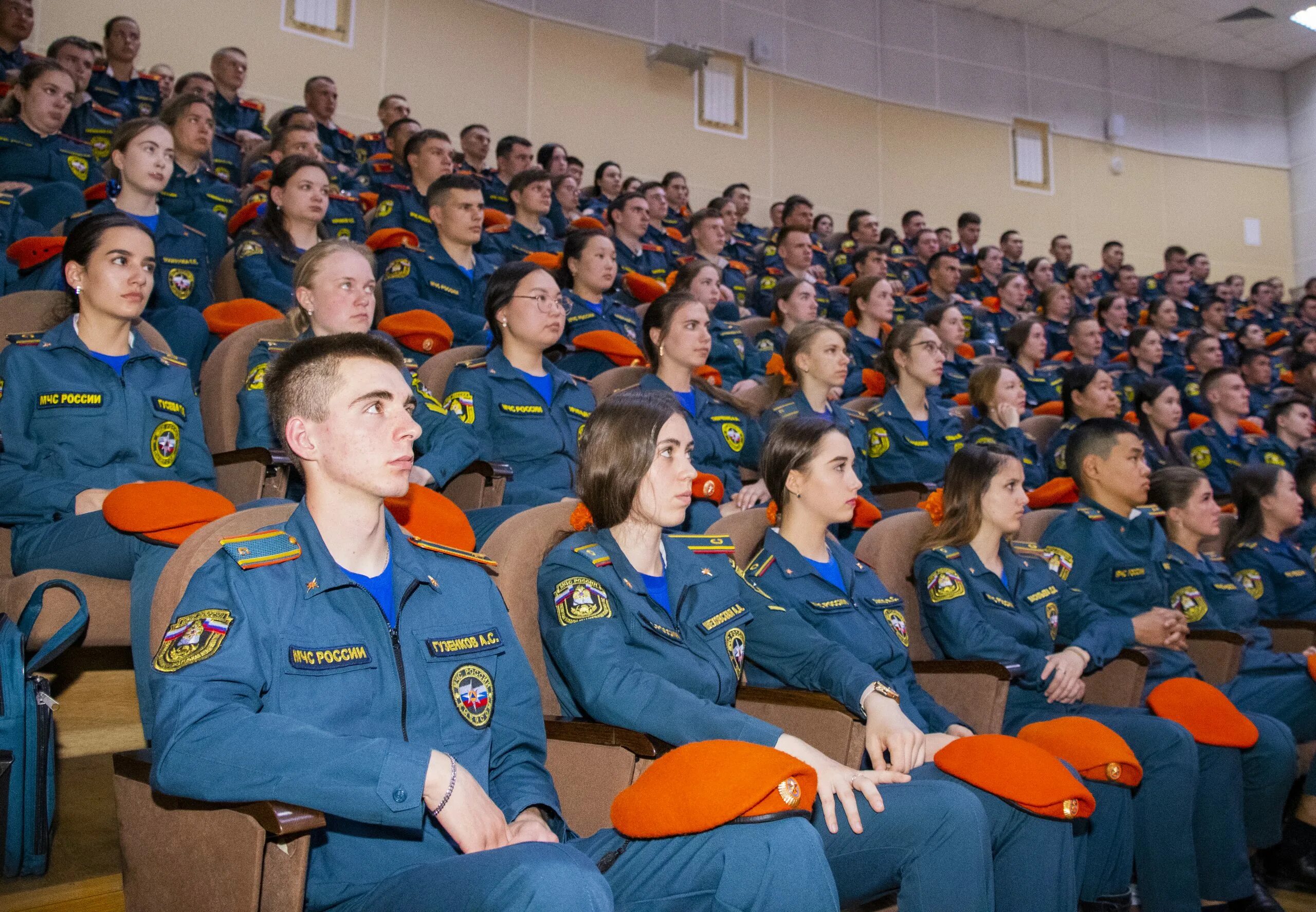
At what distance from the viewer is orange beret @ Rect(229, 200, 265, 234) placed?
362 centimetres

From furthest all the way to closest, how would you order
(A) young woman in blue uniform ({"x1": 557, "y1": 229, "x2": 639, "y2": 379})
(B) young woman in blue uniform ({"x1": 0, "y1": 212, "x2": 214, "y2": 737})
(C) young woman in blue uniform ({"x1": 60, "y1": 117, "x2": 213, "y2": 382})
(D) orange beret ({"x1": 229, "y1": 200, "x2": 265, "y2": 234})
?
(A) young woman in blue uniform ({"x1": 557, "y1": 229, "x2": 639, "y2": 379}) < (D) orange beret ({"x1": 229, "y1": 200, "x2": 265, "y2": 234}) < (C) young woman in blue uniform ({"x1": 60, "y1": 117, "x2": 213, "y2": 382}) < (B) young woman in blue uniform ({"x1": 0, "y1": 212, "x2": 214, "y2": 737})

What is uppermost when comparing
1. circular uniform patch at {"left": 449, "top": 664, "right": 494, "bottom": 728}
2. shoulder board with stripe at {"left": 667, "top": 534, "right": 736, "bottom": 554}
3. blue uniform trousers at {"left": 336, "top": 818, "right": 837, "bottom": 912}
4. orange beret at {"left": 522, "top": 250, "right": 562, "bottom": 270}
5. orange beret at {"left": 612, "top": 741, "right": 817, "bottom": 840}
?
orange beret at {"left": 522, "top": 250, "right": 562, "bottom": 270}

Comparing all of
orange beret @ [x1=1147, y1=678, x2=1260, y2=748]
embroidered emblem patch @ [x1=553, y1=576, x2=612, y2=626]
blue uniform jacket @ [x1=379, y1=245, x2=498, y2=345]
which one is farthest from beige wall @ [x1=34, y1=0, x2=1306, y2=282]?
orange beret @ [x1=1147, y1=678, x2=1260, y2=748]

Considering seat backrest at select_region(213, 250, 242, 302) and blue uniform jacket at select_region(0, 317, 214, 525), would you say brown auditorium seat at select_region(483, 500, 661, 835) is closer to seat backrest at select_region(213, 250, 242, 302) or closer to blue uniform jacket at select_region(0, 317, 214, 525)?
blue uniform jacket at select_region(0, 317, 214, 525)

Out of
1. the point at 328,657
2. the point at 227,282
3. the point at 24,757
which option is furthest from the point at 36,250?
the point at 328,657

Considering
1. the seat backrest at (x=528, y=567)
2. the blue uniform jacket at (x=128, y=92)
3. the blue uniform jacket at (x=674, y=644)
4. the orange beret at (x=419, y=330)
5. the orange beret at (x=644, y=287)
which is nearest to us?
the blue uniform jacket at (x=674, y=644)

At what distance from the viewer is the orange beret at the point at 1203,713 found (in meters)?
2.13

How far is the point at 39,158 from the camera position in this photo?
12.6 feet

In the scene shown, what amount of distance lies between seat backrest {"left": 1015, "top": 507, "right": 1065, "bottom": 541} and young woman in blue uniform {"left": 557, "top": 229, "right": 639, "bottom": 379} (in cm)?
146

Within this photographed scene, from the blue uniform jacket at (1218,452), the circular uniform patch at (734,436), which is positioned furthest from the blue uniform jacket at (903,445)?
the blue uniform jacket at (1218,452)

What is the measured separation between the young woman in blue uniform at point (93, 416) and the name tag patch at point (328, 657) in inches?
27.4

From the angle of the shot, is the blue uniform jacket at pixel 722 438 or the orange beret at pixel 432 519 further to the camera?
the blue uniform jacket at pixel 722 438

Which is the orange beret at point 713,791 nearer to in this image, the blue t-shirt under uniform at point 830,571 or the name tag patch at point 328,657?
the name tag patch at point 328,657

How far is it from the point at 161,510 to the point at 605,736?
812 mm
